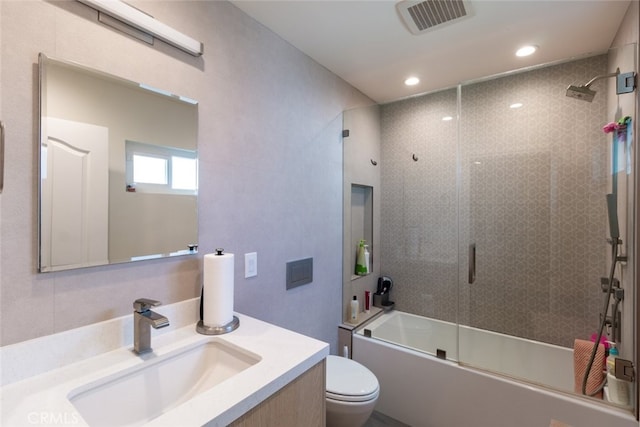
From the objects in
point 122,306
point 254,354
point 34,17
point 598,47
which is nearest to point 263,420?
point 254,354

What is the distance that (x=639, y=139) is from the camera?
4.59 feet

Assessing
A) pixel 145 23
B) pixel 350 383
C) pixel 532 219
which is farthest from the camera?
pixel 532 219

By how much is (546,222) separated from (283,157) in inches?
80.4

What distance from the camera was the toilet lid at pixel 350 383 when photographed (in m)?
1.55

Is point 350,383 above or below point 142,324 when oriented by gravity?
below

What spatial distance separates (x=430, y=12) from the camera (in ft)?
5.16

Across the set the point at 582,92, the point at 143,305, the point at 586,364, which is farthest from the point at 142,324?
the point at 582,92

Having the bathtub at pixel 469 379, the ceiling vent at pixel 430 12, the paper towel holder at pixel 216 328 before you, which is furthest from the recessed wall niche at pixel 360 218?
the paper towel holder at pixel 216 328

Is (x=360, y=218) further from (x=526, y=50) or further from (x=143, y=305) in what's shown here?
(x=143, y=305)

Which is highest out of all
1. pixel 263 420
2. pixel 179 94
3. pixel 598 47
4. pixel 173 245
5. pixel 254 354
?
pixel 598 47

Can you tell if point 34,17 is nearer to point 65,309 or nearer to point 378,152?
point 65,309

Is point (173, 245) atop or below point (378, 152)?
below

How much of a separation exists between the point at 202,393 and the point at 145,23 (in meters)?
1.31

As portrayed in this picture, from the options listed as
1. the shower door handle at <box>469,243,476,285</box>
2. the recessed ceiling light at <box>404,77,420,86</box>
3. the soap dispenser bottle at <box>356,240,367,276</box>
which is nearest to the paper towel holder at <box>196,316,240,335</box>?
the soap dispenser bottle at <box>356,240,367,276</box>
